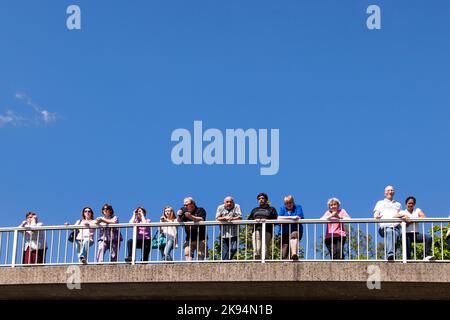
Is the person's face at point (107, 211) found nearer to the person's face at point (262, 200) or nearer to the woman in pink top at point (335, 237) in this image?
the person's face at point (262, 200)

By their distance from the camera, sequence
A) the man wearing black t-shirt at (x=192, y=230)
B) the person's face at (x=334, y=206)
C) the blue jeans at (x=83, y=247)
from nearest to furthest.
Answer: the person's face at (x=334, y=206) → the man wearing black t-shirt at (x=192, y=230) → the blue jeans at (x=83, y=247)

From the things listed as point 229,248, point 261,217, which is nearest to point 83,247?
point 229,248

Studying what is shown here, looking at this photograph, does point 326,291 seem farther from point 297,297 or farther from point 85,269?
point 85,269

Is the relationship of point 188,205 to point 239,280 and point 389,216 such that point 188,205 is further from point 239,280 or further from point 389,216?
point 389,216

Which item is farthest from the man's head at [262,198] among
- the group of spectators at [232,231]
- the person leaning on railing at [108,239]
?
the person leaning on railing at [108,239]

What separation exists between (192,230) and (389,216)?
144 inches

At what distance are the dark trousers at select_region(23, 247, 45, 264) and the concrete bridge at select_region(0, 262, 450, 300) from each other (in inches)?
11.9

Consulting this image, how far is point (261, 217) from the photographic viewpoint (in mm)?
14539

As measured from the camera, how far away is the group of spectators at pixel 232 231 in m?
13.9

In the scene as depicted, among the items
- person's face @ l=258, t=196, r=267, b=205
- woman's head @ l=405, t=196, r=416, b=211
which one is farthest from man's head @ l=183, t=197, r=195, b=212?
woman's head @ l=405, t=196, r=416, b=211

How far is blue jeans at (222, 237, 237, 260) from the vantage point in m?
14.4

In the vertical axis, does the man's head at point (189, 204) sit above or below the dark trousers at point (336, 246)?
above
